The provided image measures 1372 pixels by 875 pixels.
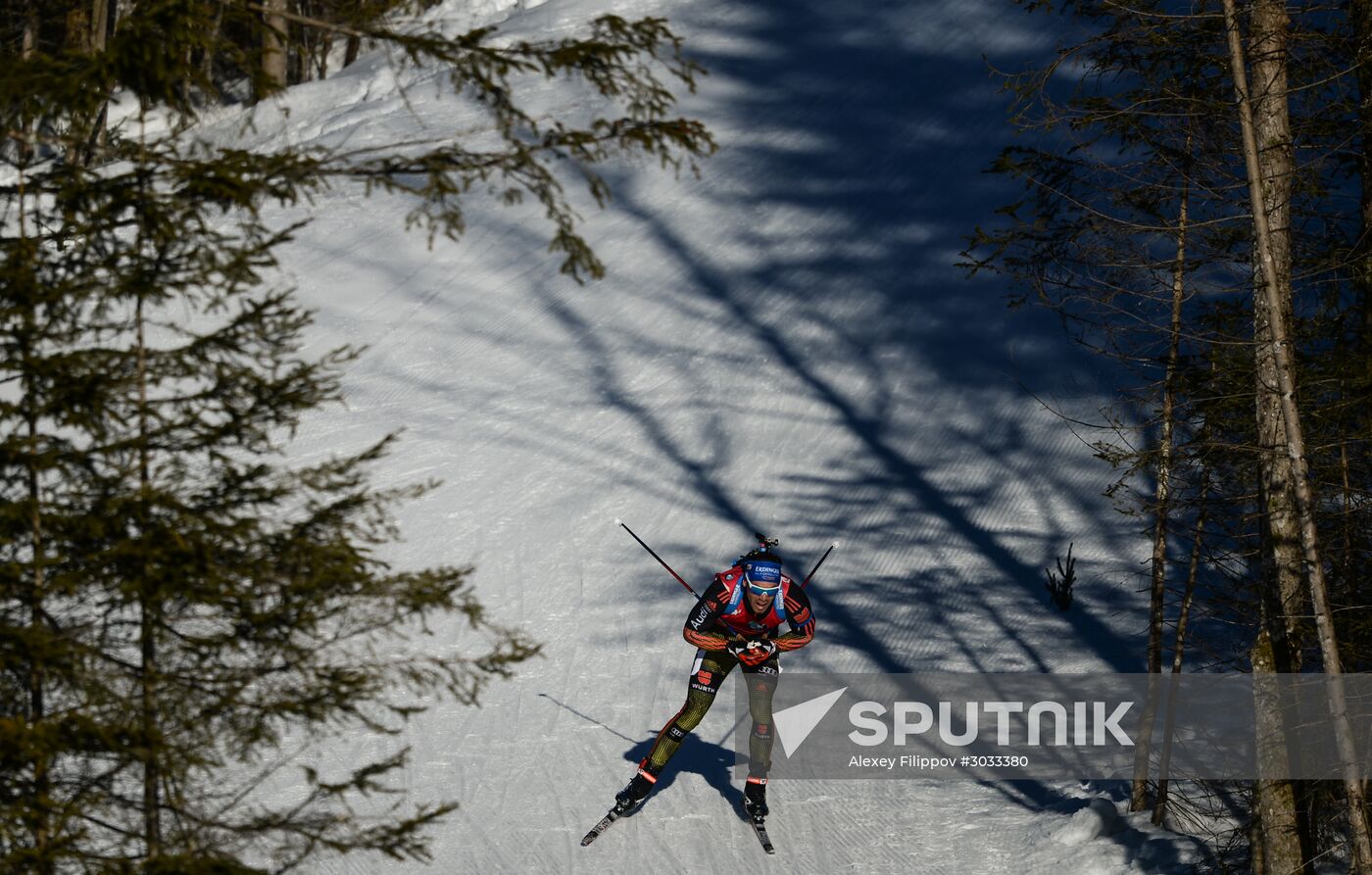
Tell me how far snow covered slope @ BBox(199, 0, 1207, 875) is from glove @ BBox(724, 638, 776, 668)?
4.70ft

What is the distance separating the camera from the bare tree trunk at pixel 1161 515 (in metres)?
9.30

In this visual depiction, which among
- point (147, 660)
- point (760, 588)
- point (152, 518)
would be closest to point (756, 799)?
point (760, 588)

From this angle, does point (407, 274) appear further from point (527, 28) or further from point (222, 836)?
point (222, 836)

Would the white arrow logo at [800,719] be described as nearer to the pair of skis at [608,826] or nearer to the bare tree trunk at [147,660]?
the pair of skis at [608,826]

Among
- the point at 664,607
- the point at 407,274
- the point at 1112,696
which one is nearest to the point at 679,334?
the point at 407,274

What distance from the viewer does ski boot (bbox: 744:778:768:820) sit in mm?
9953

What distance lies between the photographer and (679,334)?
21.0m

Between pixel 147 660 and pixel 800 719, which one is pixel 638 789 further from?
pixel 147 660

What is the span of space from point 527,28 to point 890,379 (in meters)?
12.9

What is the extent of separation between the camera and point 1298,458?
7973mm

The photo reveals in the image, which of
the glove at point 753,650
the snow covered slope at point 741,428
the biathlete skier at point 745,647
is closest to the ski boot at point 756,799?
the biathlete skier at point 745,647

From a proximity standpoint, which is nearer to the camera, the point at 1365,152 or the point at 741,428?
the point at 1365,152

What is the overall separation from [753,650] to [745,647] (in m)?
0.08

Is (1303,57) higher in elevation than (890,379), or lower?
lower
